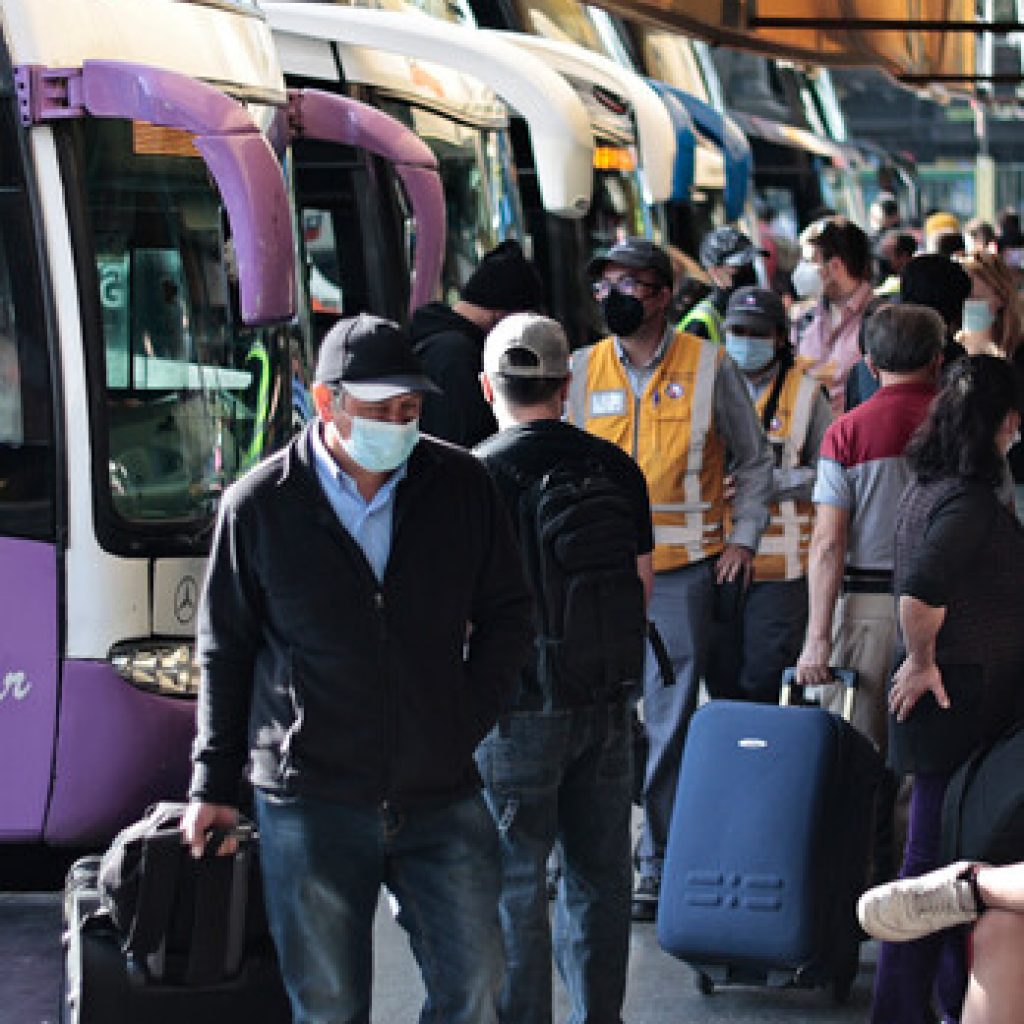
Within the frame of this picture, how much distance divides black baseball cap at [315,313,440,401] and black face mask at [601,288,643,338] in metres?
2.74

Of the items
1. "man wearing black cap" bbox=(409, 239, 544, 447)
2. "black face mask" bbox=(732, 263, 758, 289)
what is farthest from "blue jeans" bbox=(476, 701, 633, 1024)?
"black face mask" bbox=(732, 263, 758, 289)

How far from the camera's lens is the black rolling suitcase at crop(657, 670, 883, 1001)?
697cm

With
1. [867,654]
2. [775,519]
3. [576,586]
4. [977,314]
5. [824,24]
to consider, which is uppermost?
[824,24]

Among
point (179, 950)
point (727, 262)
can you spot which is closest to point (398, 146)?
point (727, 262)

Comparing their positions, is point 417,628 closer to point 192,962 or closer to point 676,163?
point 192,962

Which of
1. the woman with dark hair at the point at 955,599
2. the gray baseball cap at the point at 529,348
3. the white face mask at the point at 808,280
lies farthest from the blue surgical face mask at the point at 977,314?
the gray baseball cap at the point at 529,348

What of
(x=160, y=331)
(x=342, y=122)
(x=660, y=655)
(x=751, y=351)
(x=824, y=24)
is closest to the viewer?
(x=660, y=655)

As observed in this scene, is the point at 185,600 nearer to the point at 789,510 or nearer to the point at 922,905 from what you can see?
the point at 789,510

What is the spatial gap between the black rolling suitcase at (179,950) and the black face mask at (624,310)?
2857 millimetres

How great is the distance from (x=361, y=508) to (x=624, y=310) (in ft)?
9.28

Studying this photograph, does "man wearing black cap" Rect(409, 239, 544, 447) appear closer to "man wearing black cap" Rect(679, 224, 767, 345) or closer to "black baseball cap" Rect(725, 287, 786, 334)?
"black baseball cap" Rect(725, 287, 786, 334)

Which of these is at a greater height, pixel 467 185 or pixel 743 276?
pixel 467 185

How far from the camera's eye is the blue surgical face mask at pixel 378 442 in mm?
5488

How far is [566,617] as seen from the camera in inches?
250
